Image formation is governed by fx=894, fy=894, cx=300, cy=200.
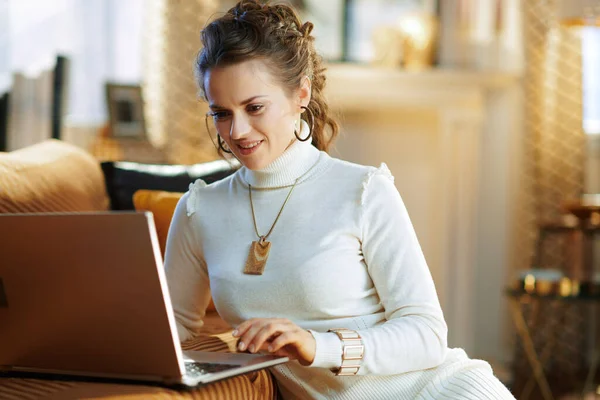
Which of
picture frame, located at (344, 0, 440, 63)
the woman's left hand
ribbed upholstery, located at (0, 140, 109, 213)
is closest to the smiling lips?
the woman's left hand

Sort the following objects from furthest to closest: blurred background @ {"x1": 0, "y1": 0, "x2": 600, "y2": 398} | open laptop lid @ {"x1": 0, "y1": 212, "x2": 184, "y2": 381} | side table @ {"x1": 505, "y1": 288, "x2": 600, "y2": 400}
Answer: blurred background @ {"x1": 0, "y1": 0, "x2": 600, "y2": 398}
side table @ {"x1": 505, "y1": 288, "x2": 600, "y2": 400}
open laptop lid @ {"x1": 0, "y1": 212, "x2": 184, "y2": 381}

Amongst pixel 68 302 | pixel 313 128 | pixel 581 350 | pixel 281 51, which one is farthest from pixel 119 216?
pixel 581 350

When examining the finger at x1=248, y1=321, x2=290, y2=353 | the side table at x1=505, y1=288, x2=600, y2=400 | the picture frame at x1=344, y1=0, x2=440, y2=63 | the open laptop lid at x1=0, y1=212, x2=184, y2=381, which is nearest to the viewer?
the open laptop lid at x1=0, y1=212, x2=184, y2=381

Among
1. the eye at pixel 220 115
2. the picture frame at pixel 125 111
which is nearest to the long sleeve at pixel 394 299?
the eye at pixel 220 115

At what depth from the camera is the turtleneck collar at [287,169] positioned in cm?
156

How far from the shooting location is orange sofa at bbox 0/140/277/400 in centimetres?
121

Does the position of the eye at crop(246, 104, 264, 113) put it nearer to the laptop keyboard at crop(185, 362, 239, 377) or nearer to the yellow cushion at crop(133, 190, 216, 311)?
the laptop keyboard at crop(185, 362, 239, 377)

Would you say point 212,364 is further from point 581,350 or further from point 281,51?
point 581,350

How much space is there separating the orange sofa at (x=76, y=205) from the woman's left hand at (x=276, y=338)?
0.11 m

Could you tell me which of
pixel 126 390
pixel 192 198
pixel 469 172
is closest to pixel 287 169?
pixel 192 198

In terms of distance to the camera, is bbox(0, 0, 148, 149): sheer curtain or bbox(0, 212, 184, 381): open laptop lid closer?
bbox(0, 212, 184, 381): open laptop lid

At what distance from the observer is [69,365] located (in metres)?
1.27

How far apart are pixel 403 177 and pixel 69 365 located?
3.61 metres

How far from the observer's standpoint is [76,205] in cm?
220
